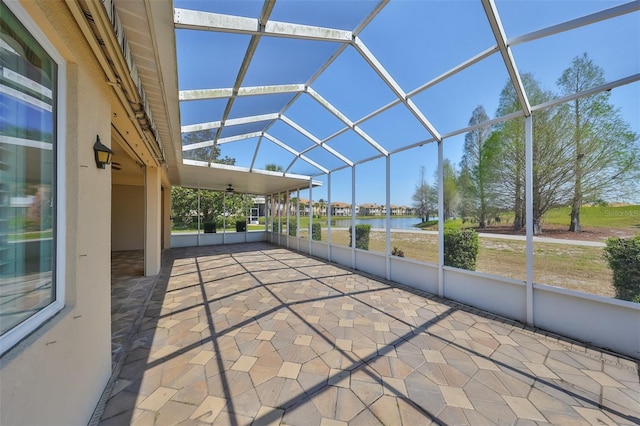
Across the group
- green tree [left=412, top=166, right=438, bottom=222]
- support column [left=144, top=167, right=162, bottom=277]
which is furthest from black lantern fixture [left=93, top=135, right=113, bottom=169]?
green tree [left=412, top=166, right=438, bottom=222]

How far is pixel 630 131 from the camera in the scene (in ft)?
8.40

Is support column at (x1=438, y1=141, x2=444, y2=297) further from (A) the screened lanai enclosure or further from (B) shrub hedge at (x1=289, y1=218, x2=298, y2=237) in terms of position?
(B) shrub hedge at (x1=289, y1=218, x2=298, y2=237)

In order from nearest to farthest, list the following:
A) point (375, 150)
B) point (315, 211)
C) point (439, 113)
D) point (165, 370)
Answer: point (165, 370)
point (439, 113)
point (375, 150)
point (315, 211)

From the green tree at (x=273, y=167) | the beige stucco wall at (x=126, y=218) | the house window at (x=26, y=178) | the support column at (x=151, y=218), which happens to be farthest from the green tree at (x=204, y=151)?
the beige stucco wall at (x=126, y=218)

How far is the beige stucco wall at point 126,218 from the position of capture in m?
8.84

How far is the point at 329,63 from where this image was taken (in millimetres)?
3326

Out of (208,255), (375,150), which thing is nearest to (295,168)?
(375,150)

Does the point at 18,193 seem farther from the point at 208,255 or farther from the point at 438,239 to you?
the point at 208,255

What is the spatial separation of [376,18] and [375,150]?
300 centimetres

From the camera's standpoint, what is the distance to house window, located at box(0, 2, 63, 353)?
105 cm

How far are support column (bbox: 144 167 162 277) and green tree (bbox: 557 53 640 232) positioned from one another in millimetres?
6986

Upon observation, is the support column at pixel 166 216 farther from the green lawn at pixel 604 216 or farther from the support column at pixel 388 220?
the green lawn at pixel 604 216

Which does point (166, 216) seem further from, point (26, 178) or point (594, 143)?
point (594, 143)

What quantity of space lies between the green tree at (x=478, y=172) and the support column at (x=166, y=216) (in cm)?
963
